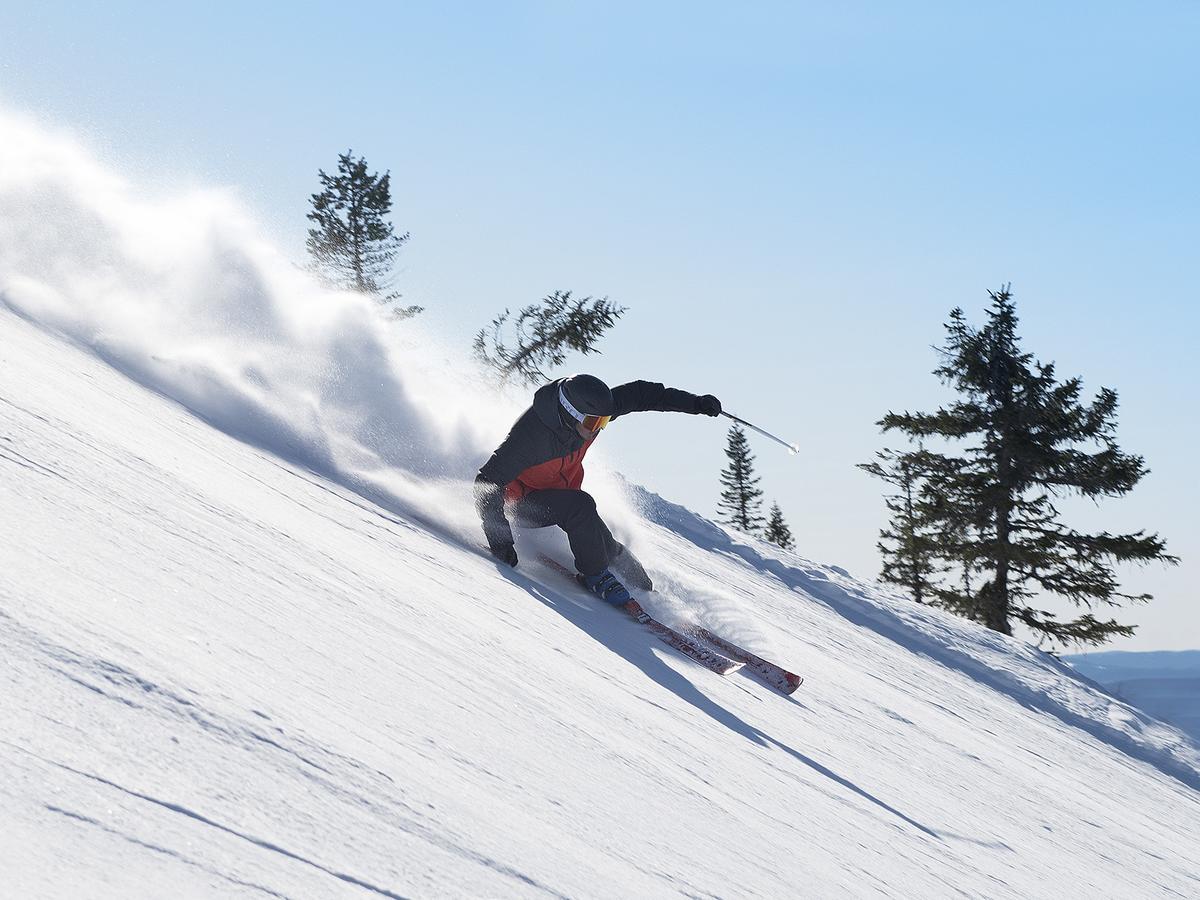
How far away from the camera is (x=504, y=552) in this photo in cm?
582

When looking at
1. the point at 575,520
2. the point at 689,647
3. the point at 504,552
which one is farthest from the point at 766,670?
the point at 504,552

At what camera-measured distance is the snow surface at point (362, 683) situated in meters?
1.62

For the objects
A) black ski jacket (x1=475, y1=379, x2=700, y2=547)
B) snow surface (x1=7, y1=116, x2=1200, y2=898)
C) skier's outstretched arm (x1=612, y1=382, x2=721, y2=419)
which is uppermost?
skier's outstretched arm (x1=612, y1=382, x2=721, y2=419)

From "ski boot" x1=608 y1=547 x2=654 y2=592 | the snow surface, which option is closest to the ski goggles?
"ski boot" x1=608 y1=547 x2=654 y2=592

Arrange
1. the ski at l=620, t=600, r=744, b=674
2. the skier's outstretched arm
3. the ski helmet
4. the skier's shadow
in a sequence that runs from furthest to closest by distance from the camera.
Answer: the skier's outstretched arm
the ski helmet
the ski at l=620, t=600, r=744, b=674
the skier's shadow

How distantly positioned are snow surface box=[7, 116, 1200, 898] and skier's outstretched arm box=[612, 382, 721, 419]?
1077mm

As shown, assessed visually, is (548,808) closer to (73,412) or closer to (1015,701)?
(73,412)

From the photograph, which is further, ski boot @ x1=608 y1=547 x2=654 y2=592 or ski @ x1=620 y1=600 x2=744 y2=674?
ski boot @ x1=608 y1=547 x2=654 y2=592

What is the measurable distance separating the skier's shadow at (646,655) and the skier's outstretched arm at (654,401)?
1284 mm

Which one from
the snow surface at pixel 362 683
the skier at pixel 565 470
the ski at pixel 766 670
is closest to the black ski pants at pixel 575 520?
the skier at pixel 565 470

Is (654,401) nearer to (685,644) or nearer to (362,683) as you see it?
(685,644)

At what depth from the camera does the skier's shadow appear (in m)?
4.03

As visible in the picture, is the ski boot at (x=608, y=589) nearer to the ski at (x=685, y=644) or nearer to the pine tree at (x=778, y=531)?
the ski at (x=685, y=644)

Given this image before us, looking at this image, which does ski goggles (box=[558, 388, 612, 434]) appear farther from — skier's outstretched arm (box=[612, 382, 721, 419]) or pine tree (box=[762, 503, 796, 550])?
pine tree (box=[762, 503, 796, 550])
